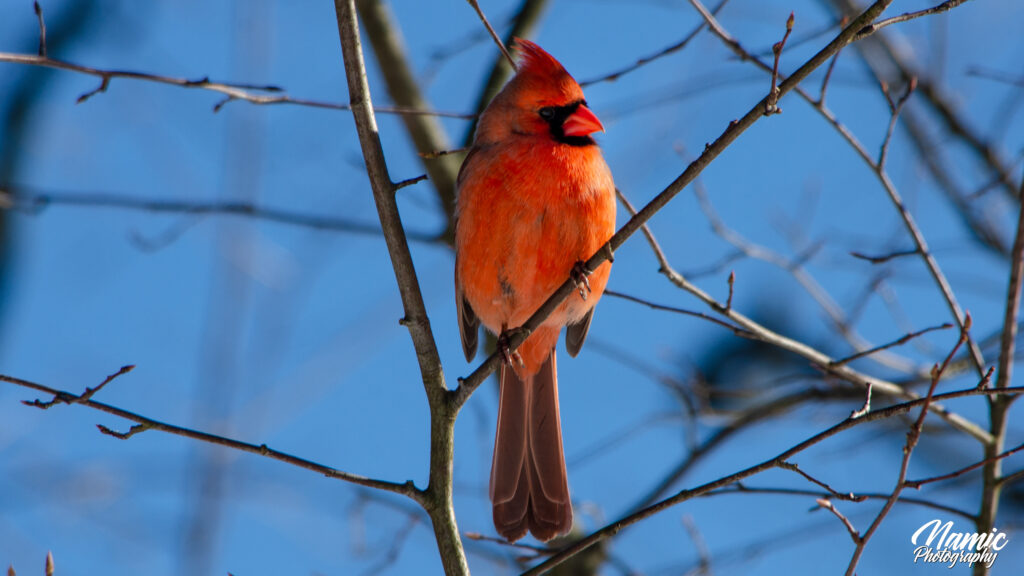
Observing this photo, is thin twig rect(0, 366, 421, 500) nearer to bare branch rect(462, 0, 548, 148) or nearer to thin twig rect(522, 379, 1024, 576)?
thin twig rect(522, 379, 1024, 576)

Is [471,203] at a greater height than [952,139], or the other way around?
[952,139]

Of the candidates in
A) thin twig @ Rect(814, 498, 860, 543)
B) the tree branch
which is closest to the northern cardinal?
the tree branch

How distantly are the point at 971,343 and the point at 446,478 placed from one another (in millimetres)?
1477

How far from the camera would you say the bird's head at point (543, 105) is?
3416 millimetres

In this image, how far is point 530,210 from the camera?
10.5 ft

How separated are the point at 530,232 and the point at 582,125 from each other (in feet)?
1.50

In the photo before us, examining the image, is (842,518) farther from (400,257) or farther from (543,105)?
(543,105)

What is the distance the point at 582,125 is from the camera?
3391 mm

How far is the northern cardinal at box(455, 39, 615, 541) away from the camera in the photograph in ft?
10.5

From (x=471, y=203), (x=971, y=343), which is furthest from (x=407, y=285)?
(x=971, y=343)

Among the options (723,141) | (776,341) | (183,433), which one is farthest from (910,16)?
(183,433)

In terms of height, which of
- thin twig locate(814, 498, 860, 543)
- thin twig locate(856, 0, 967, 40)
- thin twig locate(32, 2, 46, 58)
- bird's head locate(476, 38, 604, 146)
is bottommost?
thin twig locate(814, 498, 860, 543)

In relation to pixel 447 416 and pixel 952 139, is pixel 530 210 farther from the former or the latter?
pixel 952 139

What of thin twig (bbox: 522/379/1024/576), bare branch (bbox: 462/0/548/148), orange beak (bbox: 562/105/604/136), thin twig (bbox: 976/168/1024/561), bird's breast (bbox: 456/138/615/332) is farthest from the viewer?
bare branch (bbox: 462/0/548/148)
